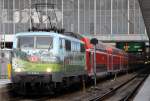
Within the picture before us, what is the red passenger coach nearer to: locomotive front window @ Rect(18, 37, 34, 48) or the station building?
locomotive front window @ Rect(18, 37, 34, 48)

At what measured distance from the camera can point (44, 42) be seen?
23.7m

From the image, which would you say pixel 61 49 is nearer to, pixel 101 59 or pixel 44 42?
pixel 44 42

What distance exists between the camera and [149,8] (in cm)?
3244

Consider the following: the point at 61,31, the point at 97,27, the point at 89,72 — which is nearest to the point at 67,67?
the point at 61,31

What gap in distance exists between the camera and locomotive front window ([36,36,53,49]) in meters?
23.5

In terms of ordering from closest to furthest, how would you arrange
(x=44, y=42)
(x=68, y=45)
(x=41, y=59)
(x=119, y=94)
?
(x=41, y=59) → (x=44, y=42) → (x=68, y=45) → (x=119, y=94)

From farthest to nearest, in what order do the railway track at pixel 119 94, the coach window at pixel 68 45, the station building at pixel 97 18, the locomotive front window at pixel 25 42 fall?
the station building at pixel 97 18
the coach window at pixel 68 45
the railway track at pixel 119 94
the locomotive front window at pixel 25 42

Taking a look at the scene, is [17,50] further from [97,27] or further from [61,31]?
[97,27]

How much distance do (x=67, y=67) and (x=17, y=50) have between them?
2.99 m

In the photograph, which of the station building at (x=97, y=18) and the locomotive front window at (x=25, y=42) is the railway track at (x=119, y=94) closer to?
the locomotive front window at (x=25, y=42)

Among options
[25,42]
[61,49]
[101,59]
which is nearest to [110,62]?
[101,59]

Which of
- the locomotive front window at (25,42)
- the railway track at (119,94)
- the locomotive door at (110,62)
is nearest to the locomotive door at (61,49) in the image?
the locomotive front window at (25,42)

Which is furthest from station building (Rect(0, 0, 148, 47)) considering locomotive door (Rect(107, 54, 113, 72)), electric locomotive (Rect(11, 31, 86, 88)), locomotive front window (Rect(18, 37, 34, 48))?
locomotive front window (Rect(18, 37, 34, 48))

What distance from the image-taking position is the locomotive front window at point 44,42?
2355cm
